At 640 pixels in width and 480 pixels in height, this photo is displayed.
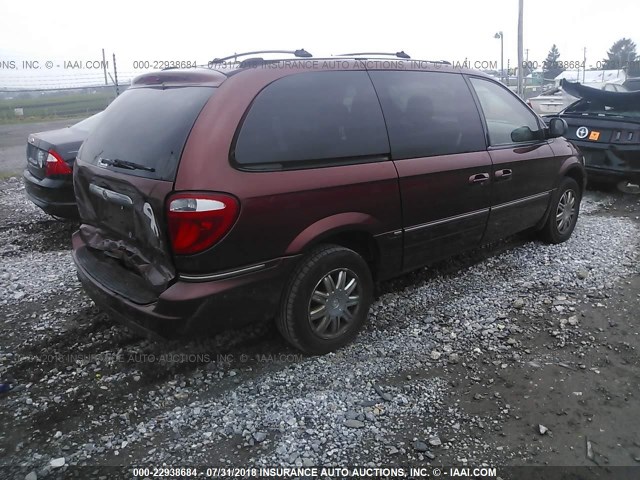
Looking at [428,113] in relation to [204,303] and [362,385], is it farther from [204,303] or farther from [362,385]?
[204,303]

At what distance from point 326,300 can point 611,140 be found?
562 cm

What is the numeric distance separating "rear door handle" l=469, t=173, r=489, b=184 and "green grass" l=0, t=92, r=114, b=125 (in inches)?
770

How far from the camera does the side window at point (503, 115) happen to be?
405 centimetres

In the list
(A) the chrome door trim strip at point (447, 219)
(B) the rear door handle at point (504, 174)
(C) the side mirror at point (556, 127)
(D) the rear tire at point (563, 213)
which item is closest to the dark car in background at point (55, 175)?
(A) the chrome door trim strip at point (447, 219)

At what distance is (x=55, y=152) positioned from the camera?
4.91m

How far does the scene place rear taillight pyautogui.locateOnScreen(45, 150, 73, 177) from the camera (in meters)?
4.89

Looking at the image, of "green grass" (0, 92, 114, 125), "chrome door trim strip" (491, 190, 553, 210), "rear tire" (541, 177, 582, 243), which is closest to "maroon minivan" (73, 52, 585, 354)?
"chrome door trim strip" (491, 190, 553, 210)

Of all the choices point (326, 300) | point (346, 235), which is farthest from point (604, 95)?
point (326, 300)

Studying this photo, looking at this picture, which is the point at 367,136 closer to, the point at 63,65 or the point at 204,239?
the point at 204,239

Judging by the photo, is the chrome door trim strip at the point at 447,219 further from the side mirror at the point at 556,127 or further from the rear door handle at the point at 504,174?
the side mirror at the point at 556,127

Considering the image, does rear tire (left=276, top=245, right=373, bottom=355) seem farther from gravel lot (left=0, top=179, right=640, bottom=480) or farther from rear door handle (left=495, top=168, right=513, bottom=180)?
rear door handle (left=495, top=168, right=513, bottom=180)

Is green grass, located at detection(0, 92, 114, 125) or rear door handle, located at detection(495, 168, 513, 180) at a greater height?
green grass, located at detection(0, 92, 114, 125)

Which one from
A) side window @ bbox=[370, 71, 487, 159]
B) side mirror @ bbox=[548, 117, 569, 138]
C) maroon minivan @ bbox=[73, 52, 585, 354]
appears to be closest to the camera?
maroon minivan @ bbox=[73, 52, 585, 354]

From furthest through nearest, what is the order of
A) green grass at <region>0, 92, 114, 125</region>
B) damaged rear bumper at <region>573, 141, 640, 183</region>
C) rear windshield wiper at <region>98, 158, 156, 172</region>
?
green grass at <region>0, 92, 114, 125</region>, damaged rear bumper at <region>573, 141, 640, 183</region>, rear windshield wiper at <region>98, 158, 156, 172</region>
